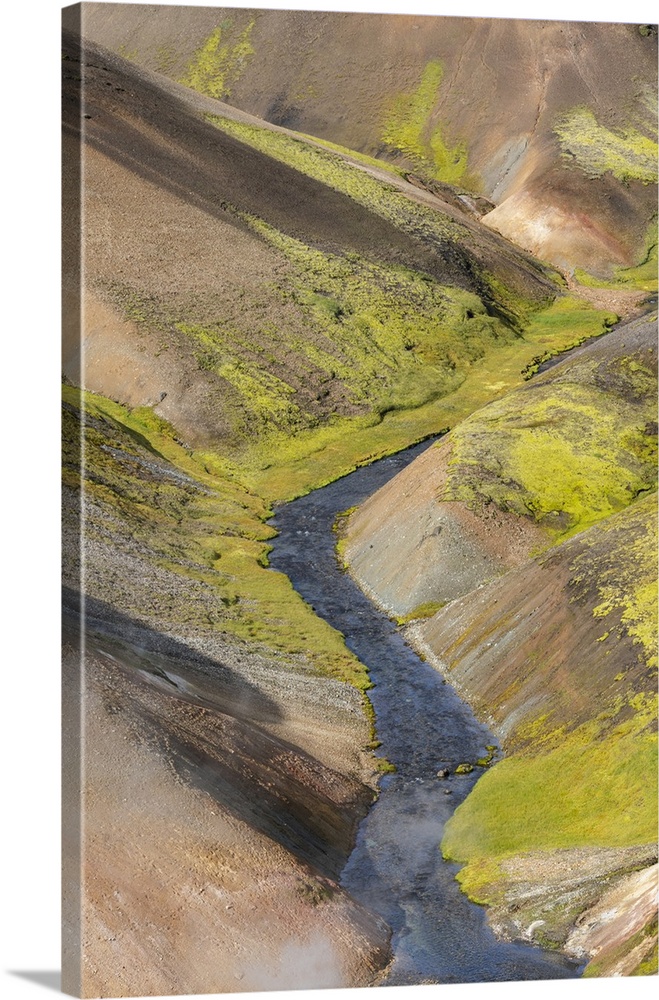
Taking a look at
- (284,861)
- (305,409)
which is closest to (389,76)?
(305,409)

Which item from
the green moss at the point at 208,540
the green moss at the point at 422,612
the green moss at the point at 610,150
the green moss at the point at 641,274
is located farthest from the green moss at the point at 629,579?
the green moss at the point at 610,150

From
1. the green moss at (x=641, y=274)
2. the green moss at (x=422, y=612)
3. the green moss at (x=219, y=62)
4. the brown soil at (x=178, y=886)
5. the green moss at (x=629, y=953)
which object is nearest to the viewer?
the brown soil at (x=178, y=886)

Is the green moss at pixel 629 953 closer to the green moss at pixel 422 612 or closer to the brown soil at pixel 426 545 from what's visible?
the green moss at pixel 422 612

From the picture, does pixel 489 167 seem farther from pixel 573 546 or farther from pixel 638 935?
pixel 638 935

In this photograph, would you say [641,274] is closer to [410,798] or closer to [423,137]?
[410,798]

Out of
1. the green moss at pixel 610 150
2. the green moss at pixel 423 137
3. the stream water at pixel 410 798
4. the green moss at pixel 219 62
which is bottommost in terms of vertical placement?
the stream water at pixel 410 798

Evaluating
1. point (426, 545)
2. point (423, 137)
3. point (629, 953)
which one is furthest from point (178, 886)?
point (423, 137)

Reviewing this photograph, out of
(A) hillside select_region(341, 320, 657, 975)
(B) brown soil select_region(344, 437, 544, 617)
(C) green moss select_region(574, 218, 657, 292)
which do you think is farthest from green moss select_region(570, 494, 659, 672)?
(C) green moss select_region(574, 218, 657, 292)
